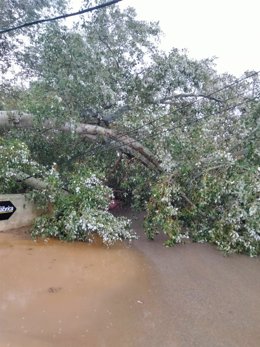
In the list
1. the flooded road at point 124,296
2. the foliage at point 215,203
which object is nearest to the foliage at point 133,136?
the foliage at point 215,203

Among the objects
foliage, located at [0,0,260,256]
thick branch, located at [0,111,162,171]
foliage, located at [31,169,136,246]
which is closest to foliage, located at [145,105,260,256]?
foliage, located at [0,0,260,256]

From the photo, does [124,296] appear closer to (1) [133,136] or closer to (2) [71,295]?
(2) [71,295]

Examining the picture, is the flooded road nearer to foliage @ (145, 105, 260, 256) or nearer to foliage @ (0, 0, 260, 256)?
foliage @ (145, 105, 260, 256)

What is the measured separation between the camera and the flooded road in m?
3.81

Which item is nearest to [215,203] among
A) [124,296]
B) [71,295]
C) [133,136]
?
[133,136]

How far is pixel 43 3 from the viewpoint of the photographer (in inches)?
365

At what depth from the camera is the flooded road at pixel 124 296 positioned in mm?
3811

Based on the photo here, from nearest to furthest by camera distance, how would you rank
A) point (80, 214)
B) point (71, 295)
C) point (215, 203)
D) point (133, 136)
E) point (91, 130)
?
point (71, 295) → point (80, 214) → point (215, 203) → point (91, 130) → point (133, 136)

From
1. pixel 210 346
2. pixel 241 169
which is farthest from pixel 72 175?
pixel 210 346

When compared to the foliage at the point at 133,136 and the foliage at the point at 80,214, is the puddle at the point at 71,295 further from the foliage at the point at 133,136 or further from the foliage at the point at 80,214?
the foliage at the point at 133,136

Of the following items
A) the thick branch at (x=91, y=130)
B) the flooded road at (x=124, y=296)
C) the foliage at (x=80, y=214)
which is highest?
the thick branch at (x=91, y=130)

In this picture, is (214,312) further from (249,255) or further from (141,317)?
(249,255)

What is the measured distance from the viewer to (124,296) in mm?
4859

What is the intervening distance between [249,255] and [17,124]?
5.70m
